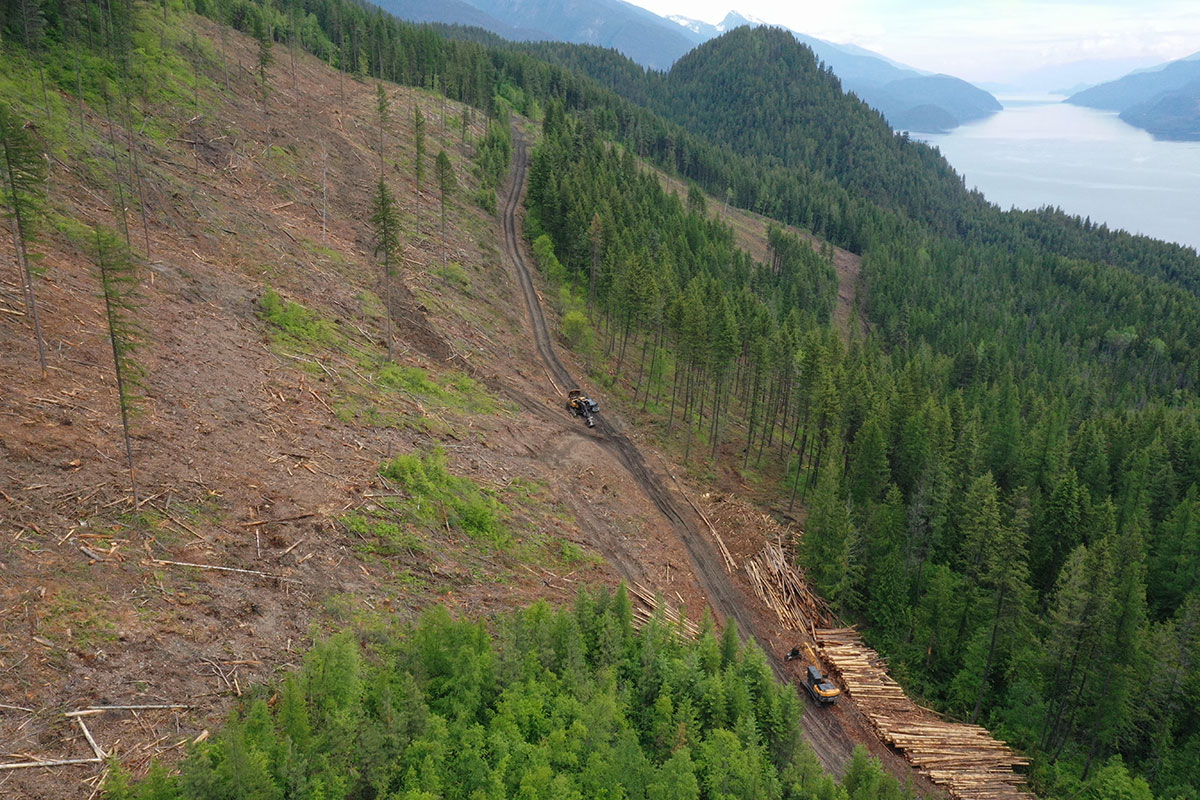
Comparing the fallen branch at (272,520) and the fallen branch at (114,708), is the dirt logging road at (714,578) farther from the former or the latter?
the fallen branch at (114,708)

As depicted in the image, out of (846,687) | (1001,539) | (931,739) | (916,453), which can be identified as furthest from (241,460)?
(916,453)

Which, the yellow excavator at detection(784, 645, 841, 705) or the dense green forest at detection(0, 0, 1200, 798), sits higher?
the dense green forest at detection(0, 0, 1200, 798)

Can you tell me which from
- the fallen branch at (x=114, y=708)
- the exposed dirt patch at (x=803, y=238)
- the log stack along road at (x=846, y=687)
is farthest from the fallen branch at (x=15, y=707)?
the exposed dirt patch at (x=803, y=238)

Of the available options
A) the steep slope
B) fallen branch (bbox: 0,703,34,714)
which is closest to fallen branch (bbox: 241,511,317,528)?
the steep slope

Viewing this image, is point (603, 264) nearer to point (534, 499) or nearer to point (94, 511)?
point (534, 499)

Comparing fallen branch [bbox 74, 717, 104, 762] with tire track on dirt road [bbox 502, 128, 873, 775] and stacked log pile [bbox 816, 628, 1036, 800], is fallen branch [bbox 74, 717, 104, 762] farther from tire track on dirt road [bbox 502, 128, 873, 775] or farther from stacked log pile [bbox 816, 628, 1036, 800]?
stacked log pile [bbox 816, 628, 1036, 800]

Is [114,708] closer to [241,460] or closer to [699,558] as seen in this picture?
[241,460]
